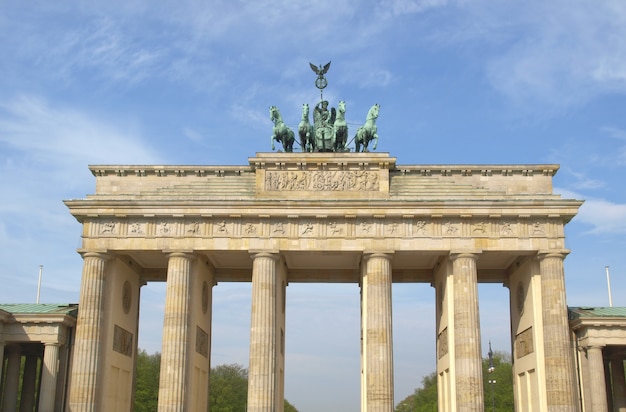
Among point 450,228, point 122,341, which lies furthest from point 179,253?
point 450,228

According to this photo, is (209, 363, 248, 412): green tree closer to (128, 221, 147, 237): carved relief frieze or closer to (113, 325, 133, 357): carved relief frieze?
(113, 325, 133, 357): carved relief frieze

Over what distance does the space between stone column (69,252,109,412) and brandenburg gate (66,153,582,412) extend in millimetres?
60

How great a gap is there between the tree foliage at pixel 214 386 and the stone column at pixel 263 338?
115 ft

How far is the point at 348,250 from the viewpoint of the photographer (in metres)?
39.8

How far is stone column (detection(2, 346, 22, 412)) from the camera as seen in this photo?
130 ft

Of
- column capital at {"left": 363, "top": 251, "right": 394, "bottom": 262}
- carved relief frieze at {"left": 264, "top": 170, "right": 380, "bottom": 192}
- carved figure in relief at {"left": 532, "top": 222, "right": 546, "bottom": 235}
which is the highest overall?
carved relief frieze at {"left": 264, "top": 170, "right": 380, "bottom": 192}

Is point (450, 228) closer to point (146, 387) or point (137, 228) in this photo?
point (137, 228)

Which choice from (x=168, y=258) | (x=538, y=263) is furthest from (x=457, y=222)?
(x=168, y=258)

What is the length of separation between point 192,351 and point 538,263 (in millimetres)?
19387

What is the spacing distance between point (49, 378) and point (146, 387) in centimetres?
4369

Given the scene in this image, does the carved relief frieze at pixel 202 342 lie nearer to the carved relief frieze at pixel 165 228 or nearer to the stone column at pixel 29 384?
the carved relief frieze at pixel 165 228

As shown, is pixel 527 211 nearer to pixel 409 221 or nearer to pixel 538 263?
pixel 538 263

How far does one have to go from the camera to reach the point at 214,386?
92.6 meters

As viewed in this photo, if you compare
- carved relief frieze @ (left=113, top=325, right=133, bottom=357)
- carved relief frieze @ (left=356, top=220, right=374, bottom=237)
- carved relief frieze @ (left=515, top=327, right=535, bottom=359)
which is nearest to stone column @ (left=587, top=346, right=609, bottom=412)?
carved relief frieze @ (left=515, top=327, right=535, bottom=359)
